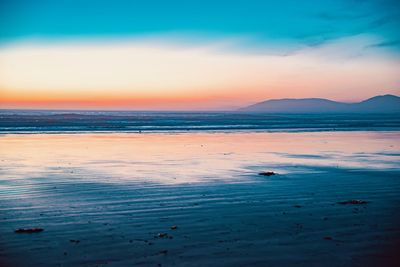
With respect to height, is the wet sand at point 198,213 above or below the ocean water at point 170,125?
below

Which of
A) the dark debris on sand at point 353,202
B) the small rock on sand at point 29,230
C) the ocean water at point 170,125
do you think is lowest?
the dark debris on sand at point 353,202

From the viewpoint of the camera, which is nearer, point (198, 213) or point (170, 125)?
point (198, 213)

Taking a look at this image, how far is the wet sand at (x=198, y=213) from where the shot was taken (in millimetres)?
7527

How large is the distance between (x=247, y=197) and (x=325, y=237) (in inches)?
159

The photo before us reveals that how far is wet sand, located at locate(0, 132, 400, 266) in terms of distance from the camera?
7.53 m

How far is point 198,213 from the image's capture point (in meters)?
10.4

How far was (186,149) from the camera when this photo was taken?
26.0m

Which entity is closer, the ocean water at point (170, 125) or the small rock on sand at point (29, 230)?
the small rock on sand at point (29, 230)

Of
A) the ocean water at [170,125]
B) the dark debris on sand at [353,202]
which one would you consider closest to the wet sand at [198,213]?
the dark debris on sand at [353,202]

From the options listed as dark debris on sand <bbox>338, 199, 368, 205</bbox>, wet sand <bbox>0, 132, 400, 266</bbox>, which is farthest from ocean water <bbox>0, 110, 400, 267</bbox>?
dark debris on sand <bbox>338, 199, 368, 205</bbox>

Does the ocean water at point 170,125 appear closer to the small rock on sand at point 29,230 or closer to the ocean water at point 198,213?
the ocean water at point 198,213

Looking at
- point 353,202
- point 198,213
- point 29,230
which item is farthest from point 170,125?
point 29,230

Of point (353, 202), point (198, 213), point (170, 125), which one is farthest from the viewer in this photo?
point (170, 125)

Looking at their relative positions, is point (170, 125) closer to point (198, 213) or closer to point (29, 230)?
point (198, 213)
